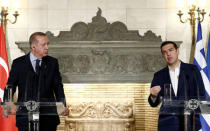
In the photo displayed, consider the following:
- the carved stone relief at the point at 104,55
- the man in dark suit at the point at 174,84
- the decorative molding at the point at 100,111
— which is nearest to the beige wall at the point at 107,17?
the carved stone relief at the point at 104,55

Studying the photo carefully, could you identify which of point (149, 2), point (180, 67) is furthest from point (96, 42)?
point (180, 67)

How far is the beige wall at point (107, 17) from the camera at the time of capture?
7.13m

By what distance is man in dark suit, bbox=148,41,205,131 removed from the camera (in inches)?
163

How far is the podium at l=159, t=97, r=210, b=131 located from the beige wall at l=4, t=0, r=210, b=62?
3436mm

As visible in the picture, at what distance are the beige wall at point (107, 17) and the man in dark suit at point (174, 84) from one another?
8.74 feet

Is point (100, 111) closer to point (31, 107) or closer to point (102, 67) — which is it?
point (102, 67)

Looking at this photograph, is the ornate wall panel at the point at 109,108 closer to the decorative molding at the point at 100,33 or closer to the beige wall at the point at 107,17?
the decorative molding at the point at 100,33

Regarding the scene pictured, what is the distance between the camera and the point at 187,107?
12.0 feet

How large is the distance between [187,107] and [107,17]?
3700 mm

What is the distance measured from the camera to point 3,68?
6574mm

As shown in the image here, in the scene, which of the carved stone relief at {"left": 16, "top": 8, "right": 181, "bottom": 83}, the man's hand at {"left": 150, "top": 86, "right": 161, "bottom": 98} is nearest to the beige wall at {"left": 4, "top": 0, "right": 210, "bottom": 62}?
the carved stone relief at {"left": 16, "top": 8, "right": 181, "bottom": 83}

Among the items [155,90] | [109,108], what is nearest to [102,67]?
[109,108]

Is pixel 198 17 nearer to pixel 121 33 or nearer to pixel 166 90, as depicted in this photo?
pixel 121 33

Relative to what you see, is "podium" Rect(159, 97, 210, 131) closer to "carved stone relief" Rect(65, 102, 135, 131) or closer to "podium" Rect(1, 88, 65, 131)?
"podium" Rect(1, 88, 65, 131)
